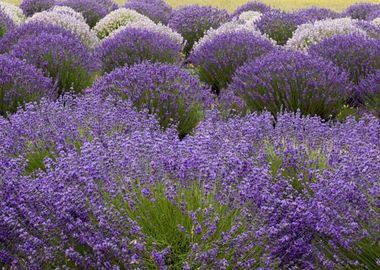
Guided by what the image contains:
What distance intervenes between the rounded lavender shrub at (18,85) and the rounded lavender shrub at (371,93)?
3.39m

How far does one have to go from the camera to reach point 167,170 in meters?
2.99

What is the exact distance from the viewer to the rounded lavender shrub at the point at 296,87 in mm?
5992

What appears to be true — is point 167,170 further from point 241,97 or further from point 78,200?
point 241,97

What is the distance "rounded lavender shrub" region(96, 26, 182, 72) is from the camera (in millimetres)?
8156

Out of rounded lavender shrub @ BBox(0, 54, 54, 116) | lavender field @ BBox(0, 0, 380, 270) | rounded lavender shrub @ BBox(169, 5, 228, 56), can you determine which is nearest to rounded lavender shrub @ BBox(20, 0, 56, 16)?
rounded lavender shrub @ BBox(169, 5, 228, 56)

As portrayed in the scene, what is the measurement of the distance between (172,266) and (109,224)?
0.35 meters

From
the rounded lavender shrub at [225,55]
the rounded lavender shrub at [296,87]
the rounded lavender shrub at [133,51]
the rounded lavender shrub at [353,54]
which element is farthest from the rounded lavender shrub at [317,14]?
the rounded lavender shrub at [296,87]

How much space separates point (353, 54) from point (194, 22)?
586 cm

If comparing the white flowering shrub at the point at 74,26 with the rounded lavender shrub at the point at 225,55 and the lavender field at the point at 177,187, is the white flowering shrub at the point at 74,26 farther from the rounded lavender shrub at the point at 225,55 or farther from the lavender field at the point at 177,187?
the lavender field at the point at 177,187

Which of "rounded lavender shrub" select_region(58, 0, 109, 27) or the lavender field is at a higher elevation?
the lavender field

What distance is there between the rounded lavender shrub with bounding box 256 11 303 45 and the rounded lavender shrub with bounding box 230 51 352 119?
4924 mm

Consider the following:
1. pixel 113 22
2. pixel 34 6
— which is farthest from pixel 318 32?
pixel 34 6

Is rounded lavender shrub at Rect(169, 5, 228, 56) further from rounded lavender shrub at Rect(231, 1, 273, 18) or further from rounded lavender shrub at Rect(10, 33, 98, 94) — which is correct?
rounded lavender shrub at Rect(10, 33, 98, 94)

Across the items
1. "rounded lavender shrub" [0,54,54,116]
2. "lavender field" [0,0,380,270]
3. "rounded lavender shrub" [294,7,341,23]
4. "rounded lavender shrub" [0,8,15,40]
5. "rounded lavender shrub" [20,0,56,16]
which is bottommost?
"rounded lavender shrub" [20,0,56,16]
